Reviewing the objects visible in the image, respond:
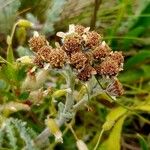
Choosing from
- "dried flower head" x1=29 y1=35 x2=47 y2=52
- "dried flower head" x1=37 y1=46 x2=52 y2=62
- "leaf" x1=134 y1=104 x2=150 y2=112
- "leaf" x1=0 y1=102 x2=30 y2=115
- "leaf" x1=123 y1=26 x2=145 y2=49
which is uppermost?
"dried flower head" x1=29 y1=35 x2=47 y2=52

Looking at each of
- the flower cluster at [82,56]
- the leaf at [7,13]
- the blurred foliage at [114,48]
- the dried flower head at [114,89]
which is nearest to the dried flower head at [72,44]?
the flower cluster at [82,56]

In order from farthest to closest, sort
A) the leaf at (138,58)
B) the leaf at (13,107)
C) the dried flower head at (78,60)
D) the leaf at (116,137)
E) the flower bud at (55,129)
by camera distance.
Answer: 1. the leaf at (138,58)
2. the leaf at (116,137)
3. the leaf at (13,107)
4. the flower bud at (55,129)
5. the dried flower head at (78,60)

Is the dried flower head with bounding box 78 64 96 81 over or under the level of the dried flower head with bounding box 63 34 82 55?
under

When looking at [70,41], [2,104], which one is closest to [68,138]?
[2,104]

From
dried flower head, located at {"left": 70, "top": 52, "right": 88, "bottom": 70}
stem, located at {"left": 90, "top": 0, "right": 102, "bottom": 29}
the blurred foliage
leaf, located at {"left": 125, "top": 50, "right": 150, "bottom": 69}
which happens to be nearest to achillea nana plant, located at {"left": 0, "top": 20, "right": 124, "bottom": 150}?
dried flower head, located at {"left": 70, "top": 52, "right": 88, "bottom": 70}

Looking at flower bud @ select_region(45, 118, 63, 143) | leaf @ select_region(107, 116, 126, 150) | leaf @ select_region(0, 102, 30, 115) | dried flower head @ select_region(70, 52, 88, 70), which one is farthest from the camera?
leaf @ select_region(107, 116, 126, 150)

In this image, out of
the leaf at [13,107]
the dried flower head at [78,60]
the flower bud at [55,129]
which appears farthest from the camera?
the leaf at [13,107]

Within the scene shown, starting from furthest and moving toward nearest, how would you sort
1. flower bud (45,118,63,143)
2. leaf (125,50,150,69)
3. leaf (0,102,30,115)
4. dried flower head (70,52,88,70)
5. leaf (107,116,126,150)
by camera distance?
leaf (125,50,150,69) < leaf (107,116,126,150) < leaf (0,102,30,115) < flower bud (45,118,63,143) < dried flower head (70,52,88,70)

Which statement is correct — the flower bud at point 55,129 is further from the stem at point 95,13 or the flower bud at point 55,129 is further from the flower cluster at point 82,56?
the stem at point 95,13

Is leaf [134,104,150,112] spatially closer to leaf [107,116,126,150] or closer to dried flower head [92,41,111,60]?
leaf [107,116,126,150]
